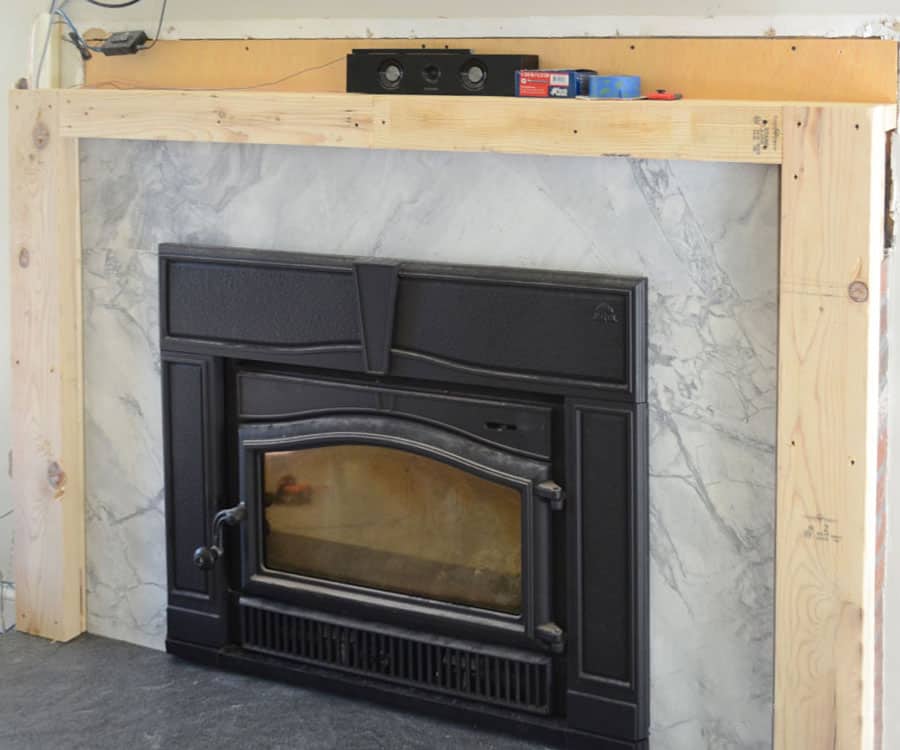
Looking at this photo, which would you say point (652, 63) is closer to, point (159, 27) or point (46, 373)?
point (159, 27)

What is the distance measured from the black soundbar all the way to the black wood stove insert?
315mm

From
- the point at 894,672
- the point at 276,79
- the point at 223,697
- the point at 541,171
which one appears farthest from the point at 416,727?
the point at 276,79

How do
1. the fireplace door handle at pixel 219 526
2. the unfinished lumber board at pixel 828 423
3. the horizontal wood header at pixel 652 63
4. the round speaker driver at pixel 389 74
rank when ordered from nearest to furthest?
the unfinished lumber board at pixel 828 423 → the horizontal wood header at pixel 652 63 → the round speaker driver at pixel 389 74 → the fireplace door handle at pixel 219 526

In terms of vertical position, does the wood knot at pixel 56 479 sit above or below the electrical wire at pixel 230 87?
below

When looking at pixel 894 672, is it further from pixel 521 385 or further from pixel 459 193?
pixel 459 193

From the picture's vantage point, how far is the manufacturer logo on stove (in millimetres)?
2371

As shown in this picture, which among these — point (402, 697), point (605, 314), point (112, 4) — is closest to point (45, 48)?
A: point (112, 4)

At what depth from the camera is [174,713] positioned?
2.73m

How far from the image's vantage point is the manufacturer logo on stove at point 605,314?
2.37 meters

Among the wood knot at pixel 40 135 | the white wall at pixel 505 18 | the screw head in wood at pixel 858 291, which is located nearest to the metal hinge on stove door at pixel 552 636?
the screw head in wood at pixel 858 291

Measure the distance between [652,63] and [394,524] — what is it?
99cm

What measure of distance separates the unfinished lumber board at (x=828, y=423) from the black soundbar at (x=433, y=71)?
1.67 feet

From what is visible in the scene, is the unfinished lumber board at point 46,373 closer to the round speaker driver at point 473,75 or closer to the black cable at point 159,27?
the black cable at point 159,27

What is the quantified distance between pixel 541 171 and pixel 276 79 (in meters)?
0.63
